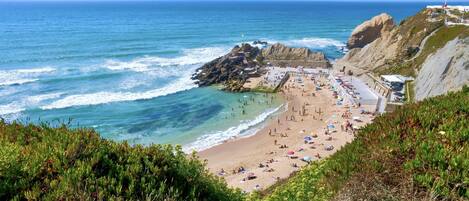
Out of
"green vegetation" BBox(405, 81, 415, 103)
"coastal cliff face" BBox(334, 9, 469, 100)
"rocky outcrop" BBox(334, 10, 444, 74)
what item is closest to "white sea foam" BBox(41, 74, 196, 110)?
"coastal cliff face" BBox(334, 9, 469, 100)

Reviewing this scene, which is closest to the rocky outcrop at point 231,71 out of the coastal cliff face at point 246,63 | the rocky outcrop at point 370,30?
the coastal cliff face at point 246,63

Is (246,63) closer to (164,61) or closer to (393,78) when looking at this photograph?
(164,61)

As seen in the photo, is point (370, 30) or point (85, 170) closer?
point (85, 170)

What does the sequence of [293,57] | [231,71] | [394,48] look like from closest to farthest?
[394,48]
[231,71]
[293,57]

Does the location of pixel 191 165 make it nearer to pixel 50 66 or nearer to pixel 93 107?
pixel 93 107

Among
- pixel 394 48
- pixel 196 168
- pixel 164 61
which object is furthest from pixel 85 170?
pixel 164 61

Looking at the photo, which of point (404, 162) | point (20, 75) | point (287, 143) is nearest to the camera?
Answer: point (404, 162)

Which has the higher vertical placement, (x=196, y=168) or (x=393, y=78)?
(x=196, y=168)
